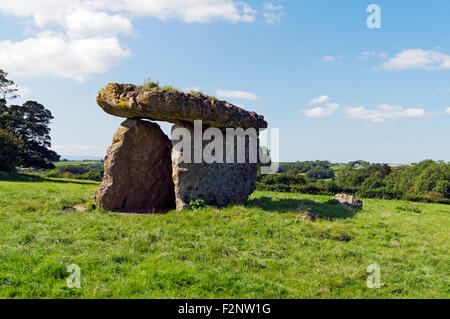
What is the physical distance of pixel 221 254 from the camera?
26.9 ft

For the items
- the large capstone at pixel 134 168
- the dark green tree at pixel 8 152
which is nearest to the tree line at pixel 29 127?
the dark green tree at pixel 8 152

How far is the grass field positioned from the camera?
20.7 feet

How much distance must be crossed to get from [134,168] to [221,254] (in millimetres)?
7955

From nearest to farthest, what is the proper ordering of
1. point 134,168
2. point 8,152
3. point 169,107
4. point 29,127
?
point 169,107 < point 134,168 < point 8,152 < point 29,127

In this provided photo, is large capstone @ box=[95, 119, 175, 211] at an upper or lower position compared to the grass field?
upper

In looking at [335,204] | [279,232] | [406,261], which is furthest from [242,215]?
[335,204]

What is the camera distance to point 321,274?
7316 millimetres

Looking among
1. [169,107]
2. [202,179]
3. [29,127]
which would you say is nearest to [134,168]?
[202,179]

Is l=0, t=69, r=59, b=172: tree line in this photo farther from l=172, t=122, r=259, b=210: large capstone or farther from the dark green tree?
l=172, t=122, r=259, b=210: large capstone

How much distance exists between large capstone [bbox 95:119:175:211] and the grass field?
1544 millimetres

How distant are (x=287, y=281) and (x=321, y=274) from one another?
1.00 meters

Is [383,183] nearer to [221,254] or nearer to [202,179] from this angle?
[202,179]

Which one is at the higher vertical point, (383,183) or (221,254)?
(221,254)

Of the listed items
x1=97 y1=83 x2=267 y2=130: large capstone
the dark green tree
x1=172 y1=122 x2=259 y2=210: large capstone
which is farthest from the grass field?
the dark green tree
